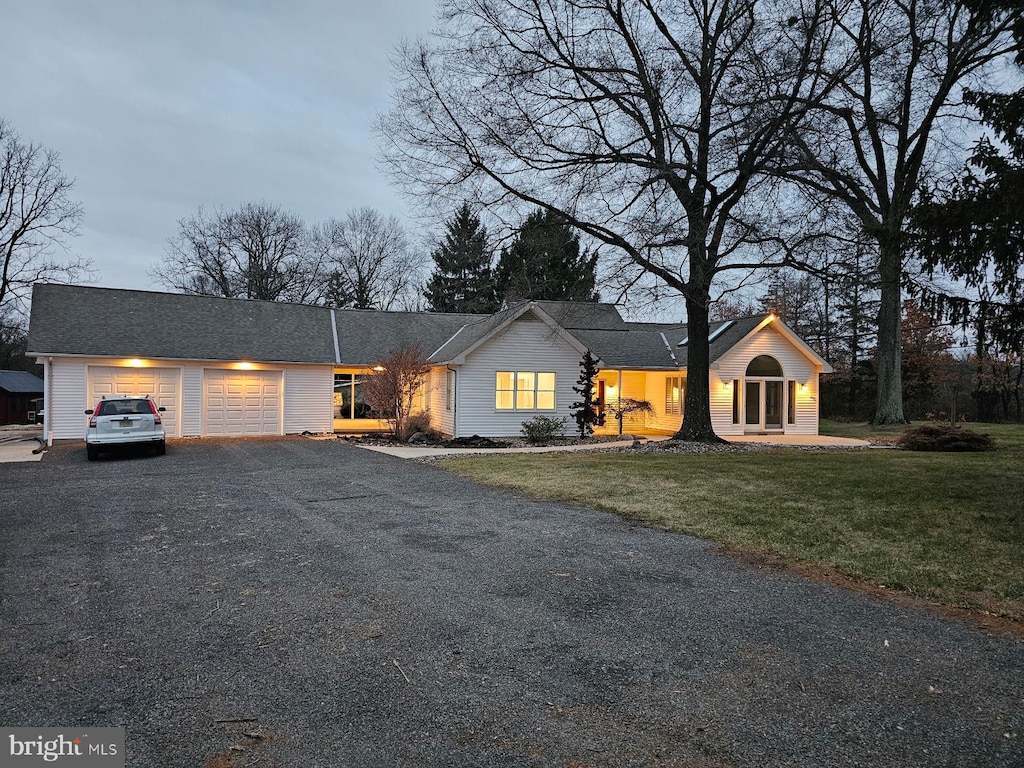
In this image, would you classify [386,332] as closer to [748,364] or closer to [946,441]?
[748,364]

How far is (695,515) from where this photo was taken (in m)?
8.01

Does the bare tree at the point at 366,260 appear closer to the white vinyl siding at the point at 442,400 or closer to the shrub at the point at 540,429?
the white vinyl siding at the point at 442,400

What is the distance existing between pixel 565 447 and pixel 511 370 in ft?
12.1

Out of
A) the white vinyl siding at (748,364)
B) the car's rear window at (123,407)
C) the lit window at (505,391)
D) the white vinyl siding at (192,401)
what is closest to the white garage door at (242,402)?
the white vinyl siding at (192,401)

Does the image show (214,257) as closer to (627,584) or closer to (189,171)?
(189,171)

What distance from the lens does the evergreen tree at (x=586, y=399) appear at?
19906mm

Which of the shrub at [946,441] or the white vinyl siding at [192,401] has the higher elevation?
the white vinyl siding at [192,401]

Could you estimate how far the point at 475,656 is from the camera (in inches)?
144

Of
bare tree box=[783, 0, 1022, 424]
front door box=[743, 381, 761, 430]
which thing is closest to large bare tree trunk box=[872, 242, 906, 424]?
bare tree box=[783, 0, 1022, 424]

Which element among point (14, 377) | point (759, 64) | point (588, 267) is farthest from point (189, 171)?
point (759, 64)

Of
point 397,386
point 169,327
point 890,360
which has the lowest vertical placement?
point 397,386

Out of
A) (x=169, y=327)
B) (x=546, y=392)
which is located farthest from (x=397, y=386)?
(x=169, y=327)

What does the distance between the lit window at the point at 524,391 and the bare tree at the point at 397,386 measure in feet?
8.46

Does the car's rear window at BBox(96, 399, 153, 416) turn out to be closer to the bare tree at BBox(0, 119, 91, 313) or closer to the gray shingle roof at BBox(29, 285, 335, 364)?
the gray shingle roof at BBox(29, 285, 335, 364)
